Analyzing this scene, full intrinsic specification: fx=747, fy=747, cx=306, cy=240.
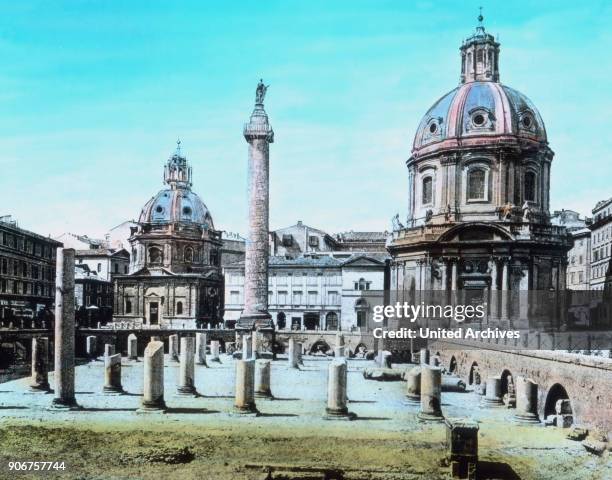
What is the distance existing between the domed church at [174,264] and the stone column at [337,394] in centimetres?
4448

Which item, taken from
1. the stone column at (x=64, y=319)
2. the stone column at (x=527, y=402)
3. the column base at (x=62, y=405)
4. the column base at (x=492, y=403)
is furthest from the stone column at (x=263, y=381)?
the stone column at (x=527, y=402)

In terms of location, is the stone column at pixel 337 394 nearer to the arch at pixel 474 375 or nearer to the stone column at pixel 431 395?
the stone column at pixel 431 395

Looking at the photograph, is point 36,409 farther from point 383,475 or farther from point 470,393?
point 470,393

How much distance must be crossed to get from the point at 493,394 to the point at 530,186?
26.7 m

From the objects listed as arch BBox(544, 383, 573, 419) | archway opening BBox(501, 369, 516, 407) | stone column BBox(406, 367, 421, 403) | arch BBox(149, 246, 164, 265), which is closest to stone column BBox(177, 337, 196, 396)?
stone column BBox(406, 367, 421, 403)

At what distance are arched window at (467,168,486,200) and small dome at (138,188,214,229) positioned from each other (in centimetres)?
3305

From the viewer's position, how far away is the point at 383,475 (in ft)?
48.6

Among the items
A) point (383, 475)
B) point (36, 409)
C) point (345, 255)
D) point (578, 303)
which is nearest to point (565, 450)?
point (383, 475)

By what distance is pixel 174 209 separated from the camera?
7338 cm

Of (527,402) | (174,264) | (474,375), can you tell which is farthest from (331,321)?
(527,402)

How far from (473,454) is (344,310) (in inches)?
1893

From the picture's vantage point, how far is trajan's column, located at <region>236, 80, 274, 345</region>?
48.0m

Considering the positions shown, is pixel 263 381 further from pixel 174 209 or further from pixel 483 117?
pixel 174 209

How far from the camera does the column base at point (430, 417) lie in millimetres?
22234
